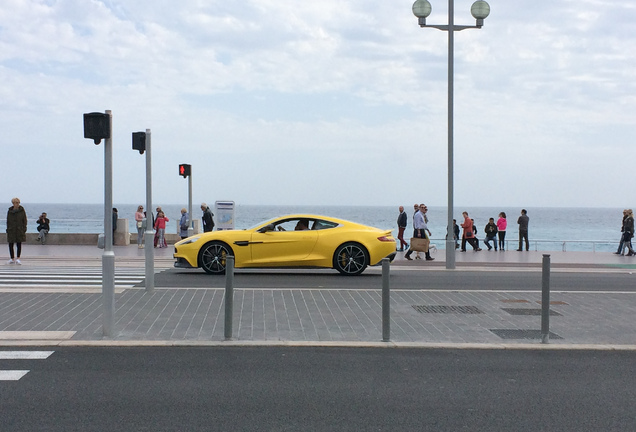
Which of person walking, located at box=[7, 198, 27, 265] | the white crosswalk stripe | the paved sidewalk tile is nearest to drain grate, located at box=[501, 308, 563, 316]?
the paved sidewalk tile

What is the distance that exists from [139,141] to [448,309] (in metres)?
5.94

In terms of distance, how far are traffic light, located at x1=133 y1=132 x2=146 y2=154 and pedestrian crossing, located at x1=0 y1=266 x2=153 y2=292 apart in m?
2.50

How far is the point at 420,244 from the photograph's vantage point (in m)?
21.3

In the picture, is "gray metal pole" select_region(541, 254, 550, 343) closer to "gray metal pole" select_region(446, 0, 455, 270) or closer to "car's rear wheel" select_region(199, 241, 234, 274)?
"car's rear wheel" select_region(199, 241, 234, 274)

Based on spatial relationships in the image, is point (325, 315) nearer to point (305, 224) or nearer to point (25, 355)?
point (25, 355)

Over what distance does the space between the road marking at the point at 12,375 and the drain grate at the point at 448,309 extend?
572 cm

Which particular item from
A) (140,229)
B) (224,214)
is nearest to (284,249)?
(224,214)

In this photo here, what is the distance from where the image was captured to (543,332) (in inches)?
331

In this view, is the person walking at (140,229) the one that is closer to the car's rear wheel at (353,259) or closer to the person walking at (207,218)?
the person walking at (207,218)

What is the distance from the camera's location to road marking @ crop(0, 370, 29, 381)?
6.55 meters

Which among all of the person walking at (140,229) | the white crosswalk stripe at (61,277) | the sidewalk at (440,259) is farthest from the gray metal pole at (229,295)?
the person walking at (140,229)

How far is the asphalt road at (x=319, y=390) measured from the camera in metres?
5.39

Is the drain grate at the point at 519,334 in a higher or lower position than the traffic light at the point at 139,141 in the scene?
lower

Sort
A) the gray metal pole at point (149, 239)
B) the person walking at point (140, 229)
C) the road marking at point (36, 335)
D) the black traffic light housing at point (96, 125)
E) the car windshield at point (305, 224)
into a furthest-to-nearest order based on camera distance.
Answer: the person walking at point (140, 229) → the car windshield at point (305, 224) → the gray metal pole at point (149, 239) → the road marking at point (36, 335) → the black traffic light housing at point (96, 125)
